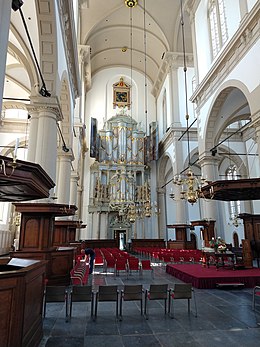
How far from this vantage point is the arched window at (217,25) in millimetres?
12367

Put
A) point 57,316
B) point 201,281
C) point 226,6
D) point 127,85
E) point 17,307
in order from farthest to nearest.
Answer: point 127,85
point 226,6
point 201,281
point 57,316
point 17,307

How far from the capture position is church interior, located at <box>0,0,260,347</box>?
4.08m

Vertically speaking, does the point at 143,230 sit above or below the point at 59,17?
below

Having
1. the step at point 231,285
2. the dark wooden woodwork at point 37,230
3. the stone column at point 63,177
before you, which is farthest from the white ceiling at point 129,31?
the step at point 231,285

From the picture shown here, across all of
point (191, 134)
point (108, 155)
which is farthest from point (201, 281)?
point (108, 155)

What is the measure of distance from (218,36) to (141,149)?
12.9 metres

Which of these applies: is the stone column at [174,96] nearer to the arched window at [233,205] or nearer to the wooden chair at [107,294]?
the arched window at [233,205]

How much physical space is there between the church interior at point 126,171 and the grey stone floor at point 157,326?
34mm

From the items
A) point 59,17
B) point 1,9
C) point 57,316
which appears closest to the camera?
point 1,9

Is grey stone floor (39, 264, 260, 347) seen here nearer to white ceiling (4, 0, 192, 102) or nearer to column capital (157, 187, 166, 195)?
white ceiling (4, 0, 192, 102)

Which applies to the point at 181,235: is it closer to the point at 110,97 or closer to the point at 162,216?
the point at 162,216

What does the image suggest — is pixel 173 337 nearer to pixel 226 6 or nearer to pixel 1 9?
pixel 1 9

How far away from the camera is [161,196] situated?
79.7 feet

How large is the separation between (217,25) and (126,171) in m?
13.7
